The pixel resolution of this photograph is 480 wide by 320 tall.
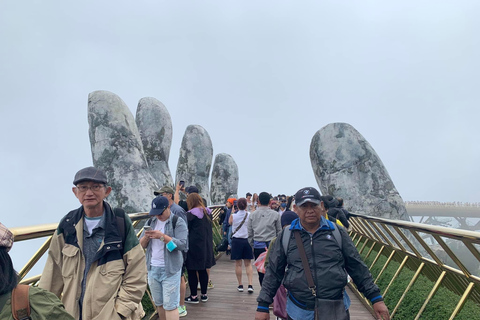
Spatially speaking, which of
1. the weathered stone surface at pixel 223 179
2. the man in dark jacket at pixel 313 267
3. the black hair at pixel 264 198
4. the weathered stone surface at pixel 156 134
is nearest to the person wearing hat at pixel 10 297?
the man in dark jacket at pixel 313 267

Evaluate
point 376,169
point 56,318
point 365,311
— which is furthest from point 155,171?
point 56,318

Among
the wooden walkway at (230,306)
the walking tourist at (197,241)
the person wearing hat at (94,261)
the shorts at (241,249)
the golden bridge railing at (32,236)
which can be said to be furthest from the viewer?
the shorts at (241,249)

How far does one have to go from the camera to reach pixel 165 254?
384cm

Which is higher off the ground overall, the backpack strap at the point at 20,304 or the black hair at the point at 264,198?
the backpack strap at the point at 20,304

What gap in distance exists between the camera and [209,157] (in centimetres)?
2072

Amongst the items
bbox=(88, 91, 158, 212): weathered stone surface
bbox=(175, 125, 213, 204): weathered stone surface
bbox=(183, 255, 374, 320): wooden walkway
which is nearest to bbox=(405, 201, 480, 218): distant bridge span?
bbox=(175, 125, 213, 204): weathered stone surface

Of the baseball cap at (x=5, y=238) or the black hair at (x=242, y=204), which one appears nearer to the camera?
the baseball cap at (x=5, y=238)

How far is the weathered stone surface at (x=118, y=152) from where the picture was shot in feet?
37.8

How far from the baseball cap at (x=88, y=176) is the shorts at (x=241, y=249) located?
Result: 13.5ft

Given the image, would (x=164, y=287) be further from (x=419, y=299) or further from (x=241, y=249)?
(x=419, y=299)

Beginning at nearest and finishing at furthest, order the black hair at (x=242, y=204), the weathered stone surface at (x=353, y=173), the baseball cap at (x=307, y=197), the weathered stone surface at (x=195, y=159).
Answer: the baseball cap at (x=307, y=197) < the black hair at (x=242, y=204) < the weathered stone surface at (x=353, y=173) < the weathered stone surface at (x=195, y=159)

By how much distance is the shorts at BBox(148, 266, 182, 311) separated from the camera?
12.5 feet

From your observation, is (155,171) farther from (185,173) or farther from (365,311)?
(365,311)

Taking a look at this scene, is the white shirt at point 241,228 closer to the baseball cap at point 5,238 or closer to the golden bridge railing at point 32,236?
the golden bridge railing at point 32,236
